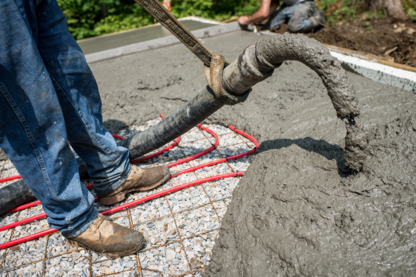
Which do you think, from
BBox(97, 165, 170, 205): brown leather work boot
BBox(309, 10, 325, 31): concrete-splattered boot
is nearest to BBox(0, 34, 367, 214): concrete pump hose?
BBox(97, 165, 170, 205): brown leather work boot

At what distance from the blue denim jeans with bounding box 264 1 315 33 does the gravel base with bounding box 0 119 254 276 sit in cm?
415

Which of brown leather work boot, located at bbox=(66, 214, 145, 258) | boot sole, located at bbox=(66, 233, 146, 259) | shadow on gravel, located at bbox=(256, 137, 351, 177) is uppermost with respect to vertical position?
shadow on gravel, located at bbox=(256, 137, 351, 177)

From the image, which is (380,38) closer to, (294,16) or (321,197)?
(294,16)

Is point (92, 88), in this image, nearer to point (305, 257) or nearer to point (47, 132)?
point (47, 132)

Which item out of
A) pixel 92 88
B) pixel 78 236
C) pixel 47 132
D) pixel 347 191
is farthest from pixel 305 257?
pixel 92 88

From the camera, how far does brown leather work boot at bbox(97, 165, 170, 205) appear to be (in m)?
2.20

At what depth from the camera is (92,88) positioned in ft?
6.30

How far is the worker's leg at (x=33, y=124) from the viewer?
1321mm

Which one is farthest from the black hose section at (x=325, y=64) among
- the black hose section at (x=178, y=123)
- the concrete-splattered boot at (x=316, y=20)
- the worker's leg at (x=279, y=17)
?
the worker's leg at (x=279, y=17)

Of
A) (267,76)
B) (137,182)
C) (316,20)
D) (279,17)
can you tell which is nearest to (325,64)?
(267,76)

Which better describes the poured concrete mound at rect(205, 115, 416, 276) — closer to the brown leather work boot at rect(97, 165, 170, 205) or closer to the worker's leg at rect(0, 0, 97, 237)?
the brown leather work boot at rect(97, 165, 170, 205)

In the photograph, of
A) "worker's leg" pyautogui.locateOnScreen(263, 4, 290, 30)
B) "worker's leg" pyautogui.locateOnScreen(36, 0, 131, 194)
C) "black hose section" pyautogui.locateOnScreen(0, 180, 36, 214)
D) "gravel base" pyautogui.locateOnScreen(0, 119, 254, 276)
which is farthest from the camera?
"worker's leg" pyautogui.locateOnScreen(263, 4, 290, 30)

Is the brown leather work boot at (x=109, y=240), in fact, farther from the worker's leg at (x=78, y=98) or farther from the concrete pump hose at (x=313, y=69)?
the concrete pump hose at (x=313, y=69)

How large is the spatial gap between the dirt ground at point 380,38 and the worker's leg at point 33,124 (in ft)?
12.9
